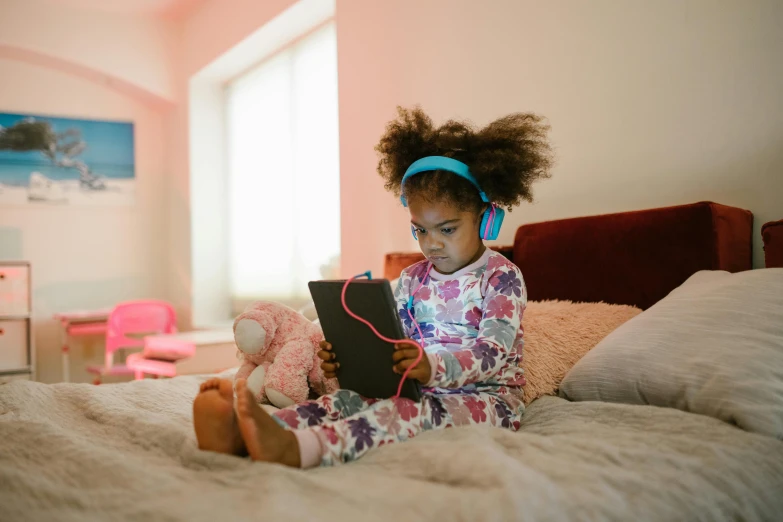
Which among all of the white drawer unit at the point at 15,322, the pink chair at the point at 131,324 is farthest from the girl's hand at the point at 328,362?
the white drawer unit at the point at 15,322

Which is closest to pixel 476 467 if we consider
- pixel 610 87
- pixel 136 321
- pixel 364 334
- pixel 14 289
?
pixel 364 334

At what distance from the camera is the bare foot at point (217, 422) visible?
1.02 metres

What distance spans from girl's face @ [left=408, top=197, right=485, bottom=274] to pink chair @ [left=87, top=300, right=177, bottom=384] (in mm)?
3061

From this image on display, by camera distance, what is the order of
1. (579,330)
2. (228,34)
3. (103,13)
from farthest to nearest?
1. (103,13)
2. (228,34)
3. (579,330)

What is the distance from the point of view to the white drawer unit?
154 inches

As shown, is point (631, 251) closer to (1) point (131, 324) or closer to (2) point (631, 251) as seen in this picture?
(2) point (631, 251)

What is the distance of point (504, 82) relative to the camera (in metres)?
2.28

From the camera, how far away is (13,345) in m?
3.96

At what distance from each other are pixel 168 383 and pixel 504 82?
149 cm

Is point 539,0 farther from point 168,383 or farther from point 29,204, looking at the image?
point 29,204

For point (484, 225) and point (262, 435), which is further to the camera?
point (484, 225)

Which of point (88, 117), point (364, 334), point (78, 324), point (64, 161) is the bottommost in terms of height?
point (78, 324)

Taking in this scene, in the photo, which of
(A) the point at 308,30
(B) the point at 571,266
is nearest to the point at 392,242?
(B) the point at 571,266

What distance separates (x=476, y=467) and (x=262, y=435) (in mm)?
328
